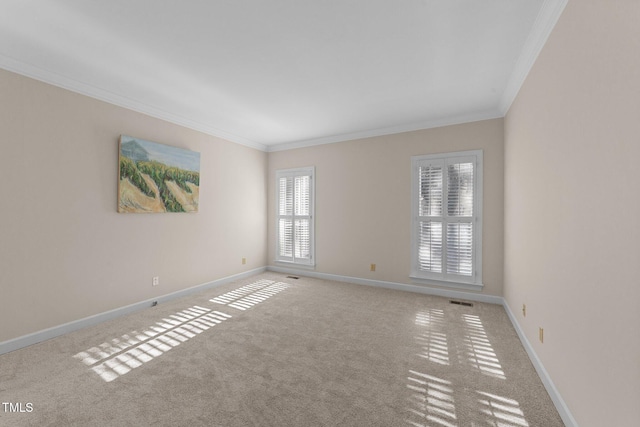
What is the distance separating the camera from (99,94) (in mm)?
3072

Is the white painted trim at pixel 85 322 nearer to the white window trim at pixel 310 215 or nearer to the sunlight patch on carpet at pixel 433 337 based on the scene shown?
the white window trim at pixel 310 215

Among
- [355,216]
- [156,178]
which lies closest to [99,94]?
[156,178]

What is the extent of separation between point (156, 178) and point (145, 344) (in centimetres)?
212

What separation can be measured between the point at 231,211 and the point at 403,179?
312 cm

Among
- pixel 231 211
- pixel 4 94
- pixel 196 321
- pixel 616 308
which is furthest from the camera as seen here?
pixel 231 211

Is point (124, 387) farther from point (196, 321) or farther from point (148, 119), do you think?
point (148, 119)

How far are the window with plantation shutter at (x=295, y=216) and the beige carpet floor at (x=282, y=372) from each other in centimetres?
199

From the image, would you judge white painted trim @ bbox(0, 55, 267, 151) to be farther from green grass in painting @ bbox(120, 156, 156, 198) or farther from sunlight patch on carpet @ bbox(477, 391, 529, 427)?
sunlight patch on carpet @ bbox(477, 391, 529, 427)

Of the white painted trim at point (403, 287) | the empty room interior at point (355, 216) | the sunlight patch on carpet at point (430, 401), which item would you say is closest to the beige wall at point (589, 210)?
the empty room interior at point (355, 216)

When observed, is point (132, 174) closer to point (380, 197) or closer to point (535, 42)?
point (380, 197)

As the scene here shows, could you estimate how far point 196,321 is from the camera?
3.16 m

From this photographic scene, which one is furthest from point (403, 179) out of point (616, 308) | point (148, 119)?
point (148, 119)

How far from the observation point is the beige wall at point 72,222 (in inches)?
98.4

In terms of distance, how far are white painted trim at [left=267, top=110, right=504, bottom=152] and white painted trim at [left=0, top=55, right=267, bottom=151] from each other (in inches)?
52.6
